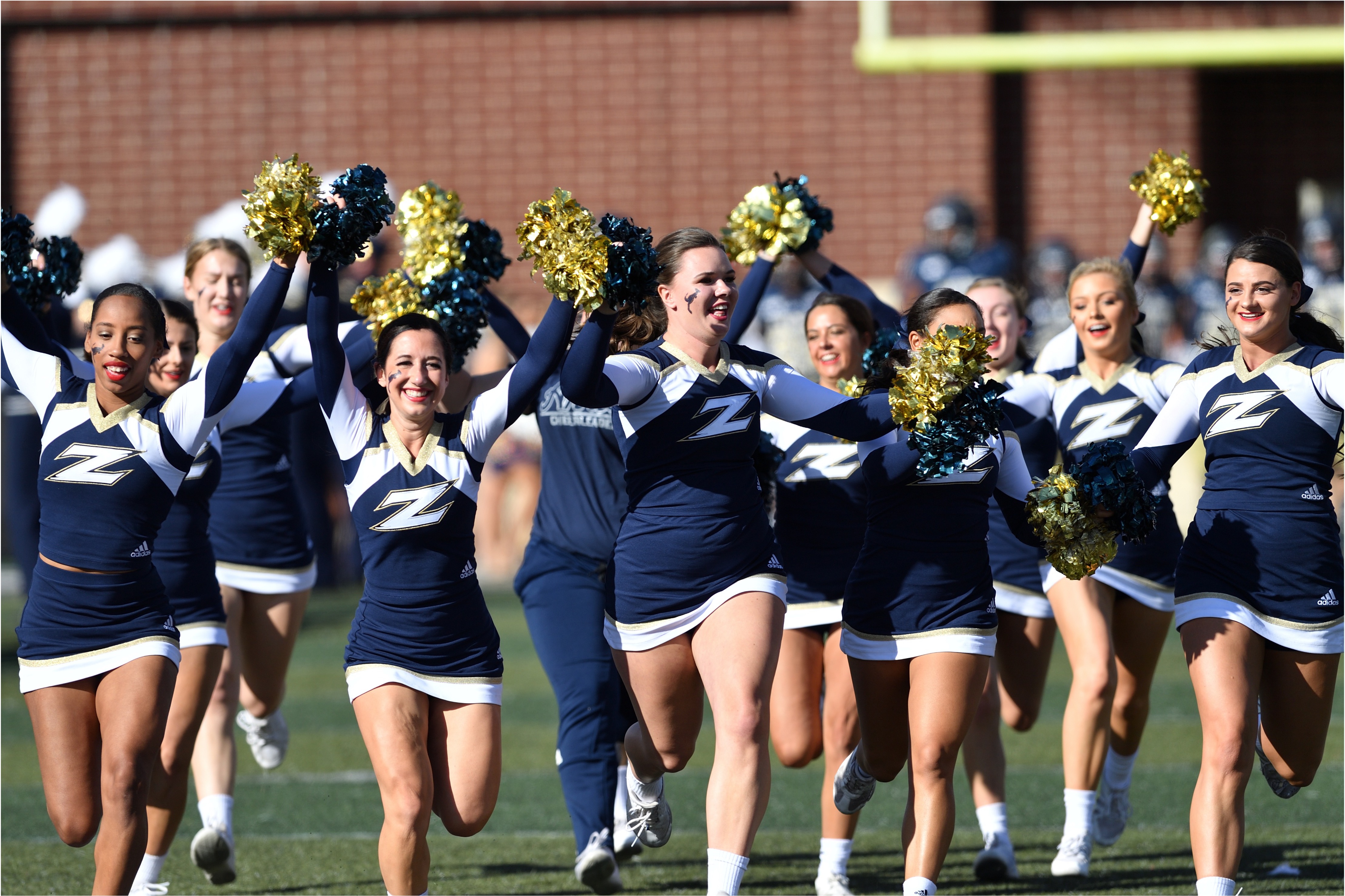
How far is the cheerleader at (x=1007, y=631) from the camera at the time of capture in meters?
5.42

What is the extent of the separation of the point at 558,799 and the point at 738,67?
9335 millimetres

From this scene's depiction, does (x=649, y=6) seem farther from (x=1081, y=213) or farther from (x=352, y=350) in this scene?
(x=352, y=350)

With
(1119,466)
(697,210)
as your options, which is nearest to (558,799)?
(1119,466)

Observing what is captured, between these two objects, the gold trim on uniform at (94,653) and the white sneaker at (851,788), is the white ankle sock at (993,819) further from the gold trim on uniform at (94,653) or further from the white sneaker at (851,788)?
the gold trim on uniform at (94,653)

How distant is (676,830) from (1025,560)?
5.89 feet

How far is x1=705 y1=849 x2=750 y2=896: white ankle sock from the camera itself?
4.18 meters

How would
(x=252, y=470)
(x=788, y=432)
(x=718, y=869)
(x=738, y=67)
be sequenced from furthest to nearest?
(x=738, y=67) < (x=252, y=470) < (x=788, y=432) < (x=718, y=869)

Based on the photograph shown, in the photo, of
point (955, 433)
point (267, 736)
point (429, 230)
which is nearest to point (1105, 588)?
point (955, 433)

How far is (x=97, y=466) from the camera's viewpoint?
4.33 m

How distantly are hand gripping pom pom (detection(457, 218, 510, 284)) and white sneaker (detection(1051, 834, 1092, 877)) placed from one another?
271cm

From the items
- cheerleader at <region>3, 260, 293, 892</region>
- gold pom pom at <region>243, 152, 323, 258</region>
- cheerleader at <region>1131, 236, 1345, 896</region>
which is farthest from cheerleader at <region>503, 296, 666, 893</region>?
cheerleader at <region>1131, 236, 1345, 896</region>

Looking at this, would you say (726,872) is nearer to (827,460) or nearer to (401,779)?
(401,779)

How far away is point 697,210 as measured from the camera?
15.1m

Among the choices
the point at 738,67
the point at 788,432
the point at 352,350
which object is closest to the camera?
the point at 352,350
